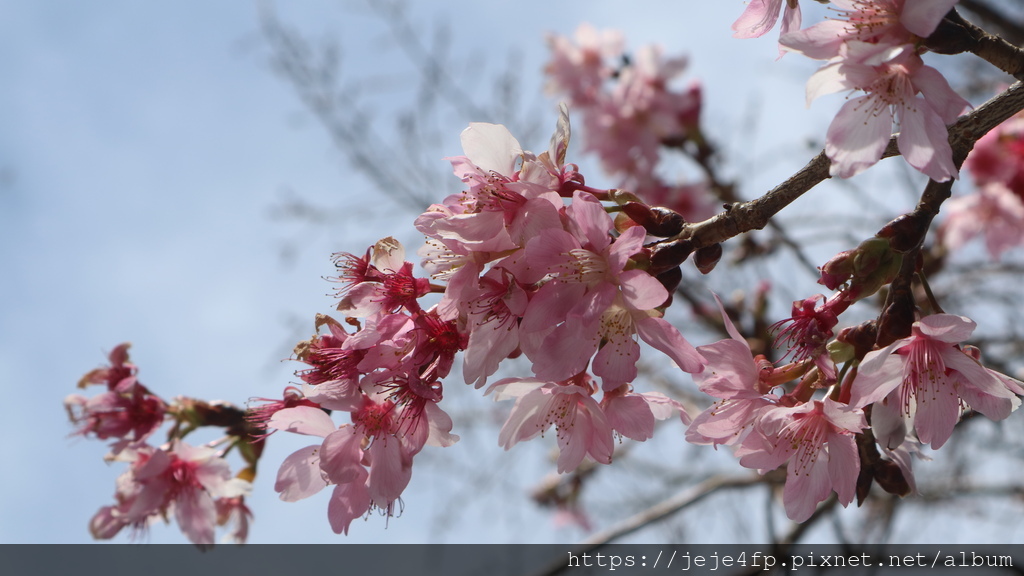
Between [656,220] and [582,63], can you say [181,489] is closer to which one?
[656,220]

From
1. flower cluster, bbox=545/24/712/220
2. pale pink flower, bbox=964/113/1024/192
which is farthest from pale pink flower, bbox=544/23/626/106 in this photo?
pale pink flower, bbox=964/113/1024/192

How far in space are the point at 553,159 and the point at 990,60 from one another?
2.54ft

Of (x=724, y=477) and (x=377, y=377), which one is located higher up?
(x=724, y=477)

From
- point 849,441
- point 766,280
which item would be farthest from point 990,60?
point 766,280

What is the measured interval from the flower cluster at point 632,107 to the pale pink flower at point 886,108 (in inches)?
110

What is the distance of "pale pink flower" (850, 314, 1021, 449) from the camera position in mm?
1169

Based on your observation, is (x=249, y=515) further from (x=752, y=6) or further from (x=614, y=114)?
(x=614, y=114)

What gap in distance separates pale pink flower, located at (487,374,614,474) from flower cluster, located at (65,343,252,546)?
961mm

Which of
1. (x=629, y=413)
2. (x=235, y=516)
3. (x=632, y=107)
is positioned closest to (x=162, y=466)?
(x=235, y=516)

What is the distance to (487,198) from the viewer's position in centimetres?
128

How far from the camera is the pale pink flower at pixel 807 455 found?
128 centimetres

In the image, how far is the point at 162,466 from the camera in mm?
1973

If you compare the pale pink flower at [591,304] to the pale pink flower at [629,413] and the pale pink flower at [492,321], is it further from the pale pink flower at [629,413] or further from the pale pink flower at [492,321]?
the pale pink flower at [629,413]

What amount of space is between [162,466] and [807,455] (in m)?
1.64
